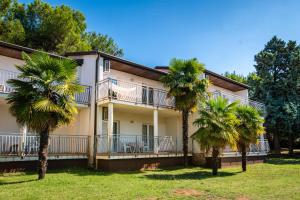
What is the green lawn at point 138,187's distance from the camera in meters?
9.80

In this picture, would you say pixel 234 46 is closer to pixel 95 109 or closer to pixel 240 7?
pixel 240 7

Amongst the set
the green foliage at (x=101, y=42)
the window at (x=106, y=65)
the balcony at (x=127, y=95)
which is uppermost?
the green foliage at (x=101, y=42)

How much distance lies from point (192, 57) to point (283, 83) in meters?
16.4

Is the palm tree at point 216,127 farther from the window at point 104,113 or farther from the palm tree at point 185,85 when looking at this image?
the window at point 104,113

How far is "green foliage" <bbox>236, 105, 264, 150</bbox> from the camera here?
1625 cm

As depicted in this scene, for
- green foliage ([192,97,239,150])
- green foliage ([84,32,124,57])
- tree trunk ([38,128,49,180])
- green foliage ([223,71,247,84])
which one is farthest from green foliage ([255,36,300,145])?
tree trunk ([38,128,49,180])

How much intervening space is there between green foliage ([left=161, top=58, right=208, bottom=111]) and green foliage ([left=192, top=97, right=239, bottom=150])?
2.40 metres

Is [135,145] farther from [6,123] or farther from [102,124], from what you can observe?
[6,123]

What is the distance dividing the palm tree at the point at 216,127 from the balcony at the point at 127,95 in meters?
4.32

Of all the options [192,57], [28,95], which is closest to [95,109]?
[28,95]

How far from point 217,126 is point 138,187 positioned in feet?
18.6

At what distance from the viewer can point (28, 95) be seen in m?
12.0

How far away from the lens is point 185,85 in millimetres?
17844

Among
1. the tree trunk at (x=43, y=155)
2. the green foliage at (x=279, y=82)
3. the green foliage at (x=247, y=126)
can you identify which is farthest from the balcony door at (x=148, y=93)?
the green foliage at (x=279, y=82)
